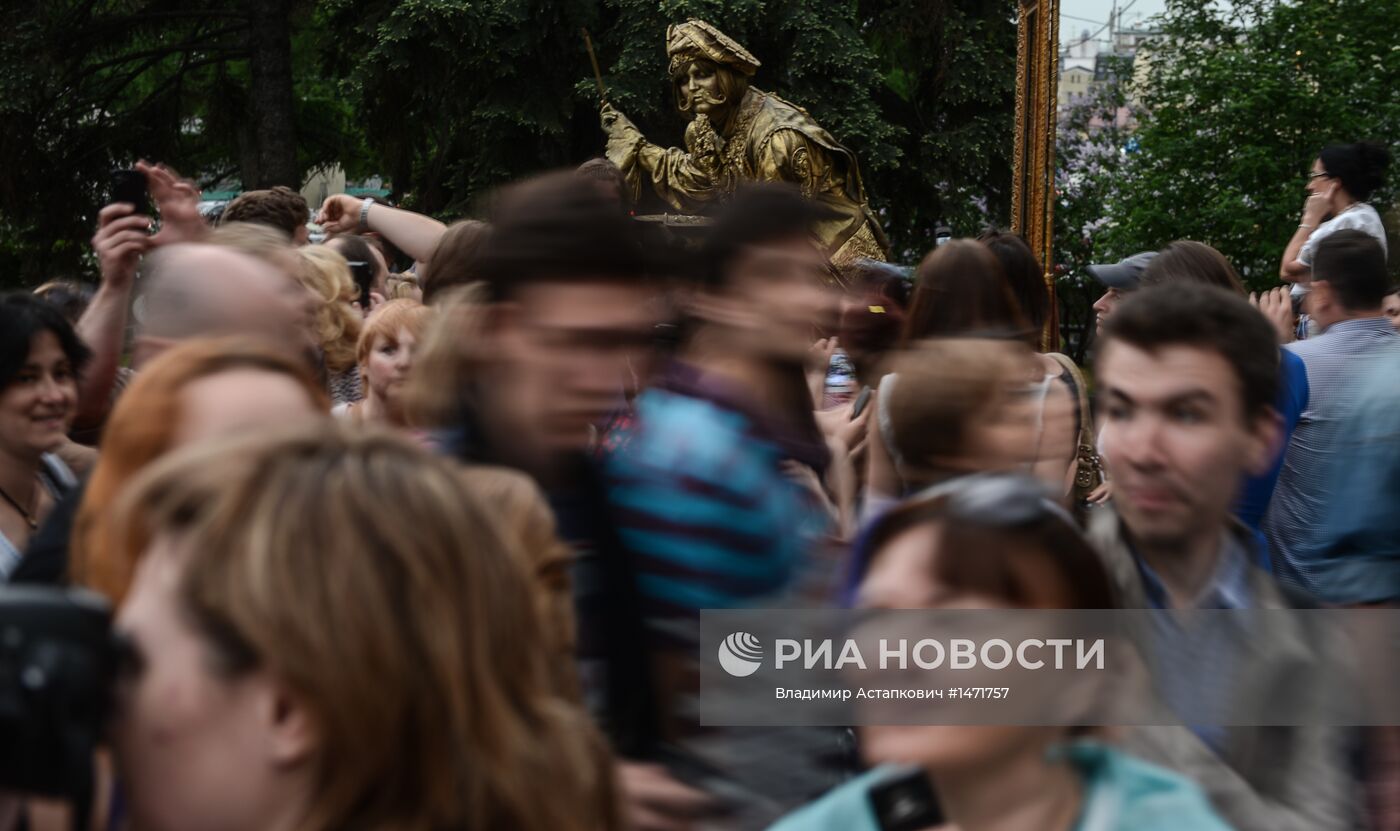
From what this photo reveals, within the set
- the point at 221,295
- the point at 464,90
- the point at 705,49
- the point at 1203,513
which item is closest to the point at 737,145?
the point at 705,49

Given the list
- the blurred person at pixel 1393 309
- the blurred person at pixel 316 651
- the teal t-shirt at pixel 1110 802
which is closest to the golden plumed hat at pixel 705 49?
the blurred person at pixel 1393 309

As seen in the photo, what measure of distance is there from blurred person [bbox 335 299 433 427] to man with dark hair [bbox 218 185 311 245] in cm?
111

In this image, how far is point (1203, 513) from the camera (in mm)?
2262

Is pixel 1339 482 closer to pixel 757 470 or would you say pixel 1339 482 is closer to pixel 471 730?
pixel 757 470

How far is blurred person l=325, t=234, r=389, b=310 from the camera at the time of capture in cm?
575

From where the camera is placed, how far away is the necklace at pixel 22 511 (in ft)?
10.6

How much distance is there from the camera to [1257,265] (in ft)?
60.8

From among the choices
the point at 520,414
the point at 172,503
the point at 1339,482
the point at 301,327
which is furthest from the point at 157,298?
the point at 1339,482

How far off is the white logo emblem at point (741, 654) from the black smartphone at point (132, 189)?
97.5 inches

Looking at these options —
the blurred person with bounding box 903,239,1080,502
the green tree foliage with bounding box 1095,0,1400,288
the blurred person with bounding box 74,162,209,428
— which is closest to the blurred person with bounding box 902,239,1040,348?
the blurred person with bounding box 903,239,1080,502

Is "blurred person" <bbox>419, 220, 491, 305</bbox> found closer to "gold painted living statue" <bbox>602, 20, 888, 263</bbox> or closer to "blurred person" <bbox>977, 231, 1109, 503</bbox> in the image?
"blurred person" <bbox>977, 231, 1109, 503</bbox>

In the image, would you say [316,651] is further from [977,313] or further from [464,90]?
[464,90]

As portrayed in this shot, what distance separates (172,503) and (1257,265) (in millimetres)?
18931

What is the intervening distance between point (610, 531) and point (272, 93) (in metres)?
19.5
